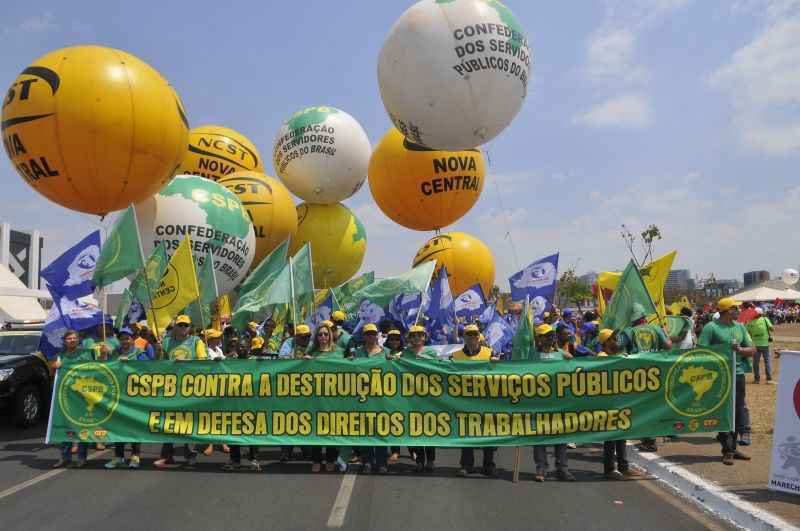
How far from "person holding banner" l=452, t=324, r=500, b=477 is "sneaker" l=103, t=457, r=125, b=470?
4025 mm

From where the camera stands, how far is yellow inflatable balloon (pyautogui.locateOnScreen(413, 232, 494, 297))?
1734cm

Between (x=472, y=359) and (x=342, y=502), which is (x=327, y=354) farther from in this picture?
(x=342, y=502)

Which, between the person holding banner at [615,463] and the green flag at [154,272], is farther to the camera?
the green flag at [154,272]

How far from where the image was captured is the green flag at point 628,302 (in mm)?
7773

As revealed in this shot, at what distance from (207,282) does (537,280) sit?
6.51m

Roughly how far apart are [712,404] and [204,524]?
5487mm

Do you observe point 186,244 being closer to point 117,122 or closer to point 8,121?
point 117,122

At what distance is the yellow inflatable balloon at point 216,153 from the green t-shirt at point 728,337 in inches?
471

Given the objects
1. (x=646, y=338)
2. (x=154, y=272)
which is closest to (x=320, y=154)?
(x=154, y=272)

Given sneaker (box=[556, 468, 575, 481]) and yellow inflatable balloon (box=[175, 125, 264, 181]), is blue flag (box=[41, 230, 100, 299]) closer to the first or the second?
yellow inflatable balloon (box=[175, 125, 264, 181])

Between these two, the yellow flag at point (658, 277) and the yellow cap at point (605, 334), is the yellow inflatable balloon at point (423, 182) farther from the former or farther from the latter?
the yellow cap at point (605, 334)

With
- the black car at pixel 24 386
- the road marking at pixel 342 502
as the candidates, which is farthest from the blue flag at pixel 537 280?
the black car at pixel 24 386

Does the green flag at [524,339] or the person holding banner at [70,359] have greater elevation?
the green flag at [524,339]

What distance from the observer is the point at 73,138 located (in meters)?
8.95
